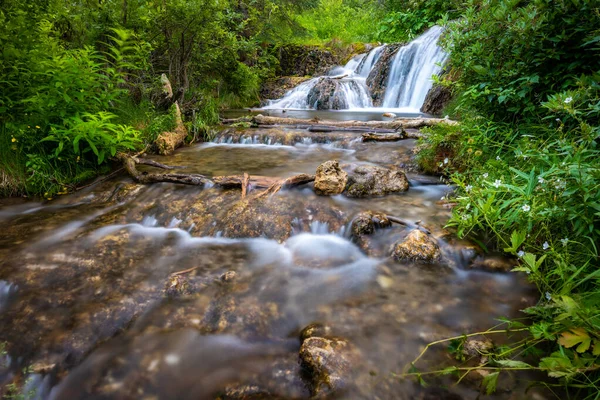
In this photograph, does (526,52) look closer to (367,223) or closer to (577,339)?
(367,223)

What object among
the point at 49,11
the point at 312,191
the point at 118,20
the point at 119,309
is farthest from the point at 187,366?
the point at 118,20

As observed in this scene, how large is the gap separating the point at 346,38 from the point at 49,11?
14.6 m

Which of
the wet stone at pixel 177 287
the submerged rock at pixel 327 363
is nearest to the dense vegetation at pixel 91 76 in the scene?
the wet stone at pixel 177 287

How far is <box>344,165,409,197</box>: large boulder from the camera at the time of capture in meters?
3.65

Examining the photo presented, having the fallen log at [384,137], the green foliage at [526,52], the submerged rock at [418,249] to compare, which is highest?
the green foliage at [526,52]

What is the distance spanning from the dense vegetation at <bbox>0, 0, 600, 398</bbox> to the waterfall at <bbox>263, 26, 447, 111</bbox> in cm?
301

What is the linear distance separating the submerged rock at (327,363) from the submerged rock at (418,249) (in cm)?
105

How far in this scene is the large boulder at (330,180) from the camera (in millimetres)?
3605

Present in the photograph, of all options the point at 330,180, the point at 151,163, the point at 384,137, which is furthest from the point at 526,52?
the point at 151,163

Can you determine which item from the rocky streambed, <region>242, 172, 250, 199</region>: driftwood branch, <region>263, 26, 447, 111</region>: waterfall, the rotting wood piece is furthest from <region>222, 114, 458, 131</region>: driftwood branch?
<region>263, 26, 447, 111</region>: waterfall

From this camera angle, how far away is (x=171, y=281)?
235cm

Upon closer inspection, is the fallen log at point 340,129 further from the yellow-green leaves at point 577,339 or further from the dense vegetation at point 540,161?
the yellow-green leaves at point 577,339

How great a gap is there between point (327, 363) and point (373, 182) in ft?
8.16

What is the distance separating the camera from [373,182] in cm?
372
